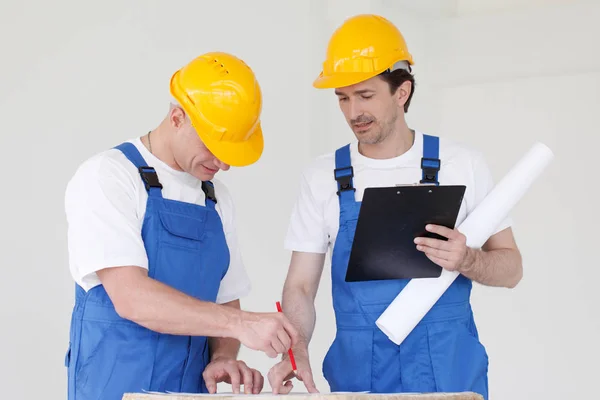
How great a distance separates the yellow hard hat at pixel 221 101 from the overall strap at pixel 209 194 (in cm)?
21

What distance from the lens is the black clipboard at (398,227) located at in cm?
247

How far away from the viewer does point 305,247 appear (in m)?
2.94

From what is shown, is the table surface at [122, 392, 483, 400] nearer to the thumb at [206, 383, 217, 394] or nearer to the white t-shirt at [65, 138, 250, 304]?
the white t-shirt at [65, 138, 250, 304]

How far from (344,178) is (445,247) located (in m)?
0.48

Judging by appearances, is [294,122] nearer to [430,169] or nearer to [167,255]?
[430,169]

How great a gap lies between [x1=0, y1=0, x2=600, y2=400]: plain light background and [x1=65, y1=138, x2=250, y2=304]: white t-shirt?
1.38 metres

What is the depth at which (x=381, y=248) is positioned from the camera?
2.60 metres

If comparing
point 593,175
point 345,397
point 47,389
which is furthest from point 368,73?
point 593,175

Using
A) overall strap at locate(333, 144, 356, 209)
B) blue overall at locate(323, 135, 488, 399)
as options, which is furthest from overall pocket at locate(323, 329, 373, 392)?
overall strap at locate(333, 144, 356, 209)

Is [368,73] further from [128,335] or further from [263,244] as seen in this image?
[263,244]

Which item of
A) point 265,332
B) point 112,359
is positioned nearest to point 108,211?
point 112,359

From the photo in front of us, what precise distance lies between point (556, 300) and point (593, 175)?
844mm

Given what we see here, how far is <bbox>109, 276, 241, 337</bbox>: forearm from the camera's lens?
85.3 inches

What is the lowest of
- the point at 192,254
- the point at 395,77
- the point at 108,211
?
the point at 192,254
